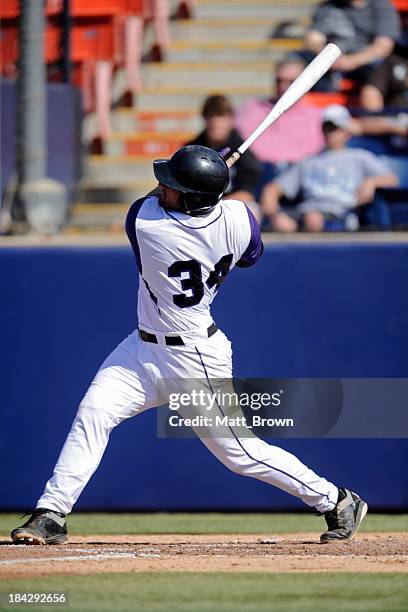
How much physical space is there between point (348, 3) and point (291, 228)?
320 centimetres

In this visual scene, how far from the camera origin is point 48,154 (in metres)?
9.76

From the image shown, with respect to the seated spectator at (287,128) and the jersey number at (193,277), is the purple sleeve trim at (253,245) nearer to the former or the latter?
the jersey number at (193,277)

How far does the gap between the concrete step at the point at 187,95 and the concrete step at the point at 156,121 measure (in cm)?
8

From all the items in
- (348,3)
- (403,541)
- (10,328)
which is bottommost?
(403,541)

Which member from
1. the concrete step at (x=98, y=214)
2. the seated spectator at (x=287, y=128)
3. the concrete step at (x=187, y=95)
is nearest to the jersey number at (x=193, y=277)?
the seated spectator at (x=287, y=128)

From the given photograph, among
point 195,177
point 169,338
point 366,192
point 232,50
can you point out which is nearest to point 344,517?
point 169,338

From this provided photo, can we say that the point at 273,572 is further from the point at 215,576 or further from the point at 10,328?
the point at 10,328

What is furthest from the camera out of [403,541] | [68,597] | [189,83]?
[189,83]

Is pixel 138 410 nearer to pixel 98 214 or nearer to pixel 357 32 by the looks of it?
pixel 98 214

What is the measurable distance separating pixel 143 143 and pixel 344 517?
5.59m

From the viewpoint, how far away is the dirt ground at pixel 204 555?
4.95 meters

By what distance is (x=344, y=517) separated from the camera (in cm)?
564

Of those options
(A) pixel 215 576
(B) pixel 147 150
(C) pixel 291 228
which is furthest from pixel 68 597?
(B) pixel 147 150

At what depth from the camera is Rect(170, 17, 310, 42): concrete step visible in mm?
11570
